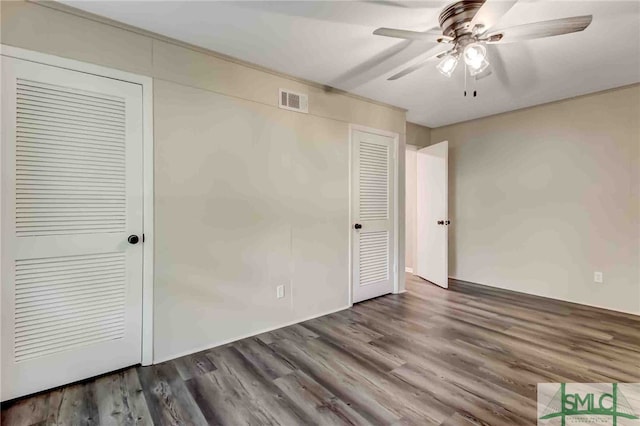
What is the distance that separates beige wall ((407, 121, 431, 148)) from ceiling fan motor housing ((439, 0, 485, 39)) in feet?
9.18

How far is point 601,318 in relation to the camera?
3092 millimetres

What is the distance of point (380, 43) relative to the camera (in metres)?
2.31

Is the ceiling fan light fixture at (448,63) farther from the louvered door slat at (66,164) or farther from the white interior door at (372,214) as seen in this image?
the louvered door slat at (66,164)

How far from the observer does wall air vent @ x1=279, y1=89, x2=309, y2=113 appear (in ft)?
9.43

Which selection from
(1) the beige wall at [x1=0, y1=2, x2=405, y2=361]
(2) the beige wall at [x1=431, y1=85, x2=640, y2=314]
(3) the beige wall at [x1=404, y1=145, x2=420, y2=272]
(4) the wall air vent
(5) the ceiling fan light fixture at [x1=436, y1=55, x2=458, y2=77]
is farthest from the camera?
(3) the beige wall at [x1=404, y1=145, x2=420, y2=272]

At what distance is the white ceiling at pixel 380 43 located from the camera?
1.91m

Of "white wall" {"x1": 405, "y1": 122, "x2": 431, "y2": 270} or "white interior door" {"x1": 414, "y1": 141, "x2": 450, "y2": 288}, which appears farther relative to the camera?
"white wall" {"x1": 405, "y1": 122, "x2": 431, "y2": 270}

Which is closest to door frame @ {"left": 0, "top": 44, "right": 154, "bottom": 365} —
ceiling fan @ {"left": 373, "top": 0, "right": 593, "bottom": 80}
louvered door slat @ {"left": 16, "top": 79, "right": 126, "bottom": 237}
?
louvered door slat @ {"left": 16, "top": 79, "right": 126, "bottom": 237}

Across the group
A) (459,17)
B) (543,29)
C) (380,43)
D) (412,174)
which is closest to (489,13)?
(459,17)

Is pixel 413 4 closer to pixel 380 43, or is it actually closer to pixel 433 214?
pixel 380 43

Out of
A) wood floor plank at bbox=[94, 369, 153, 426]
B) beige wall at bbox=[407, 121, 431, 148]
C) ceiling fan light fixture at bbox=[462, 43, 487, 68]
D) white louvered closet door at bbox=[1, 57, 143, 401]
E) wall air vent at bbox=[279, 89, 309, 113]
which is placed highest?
beige wall at bbox=[407, 121, 431, 148]

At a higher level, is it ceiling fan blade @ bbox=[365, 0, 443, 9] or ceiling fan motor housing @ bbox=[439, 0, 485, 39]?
ceiling fan blade @ bbox=[365, 0, 443, 9]

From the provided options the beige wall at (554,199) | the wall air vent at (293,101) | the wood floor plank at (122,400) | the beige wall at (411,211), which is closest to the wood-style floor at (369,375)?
the wood floor plank at (122,400)

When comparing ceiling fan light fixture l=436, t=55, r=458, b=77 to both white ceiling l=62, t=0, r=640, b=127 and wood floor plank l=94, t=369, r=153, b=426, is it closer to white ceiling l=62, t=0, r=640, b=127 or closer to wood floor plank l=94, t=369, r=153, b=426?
white ceiling l=62, t=0, r=640, b=127
